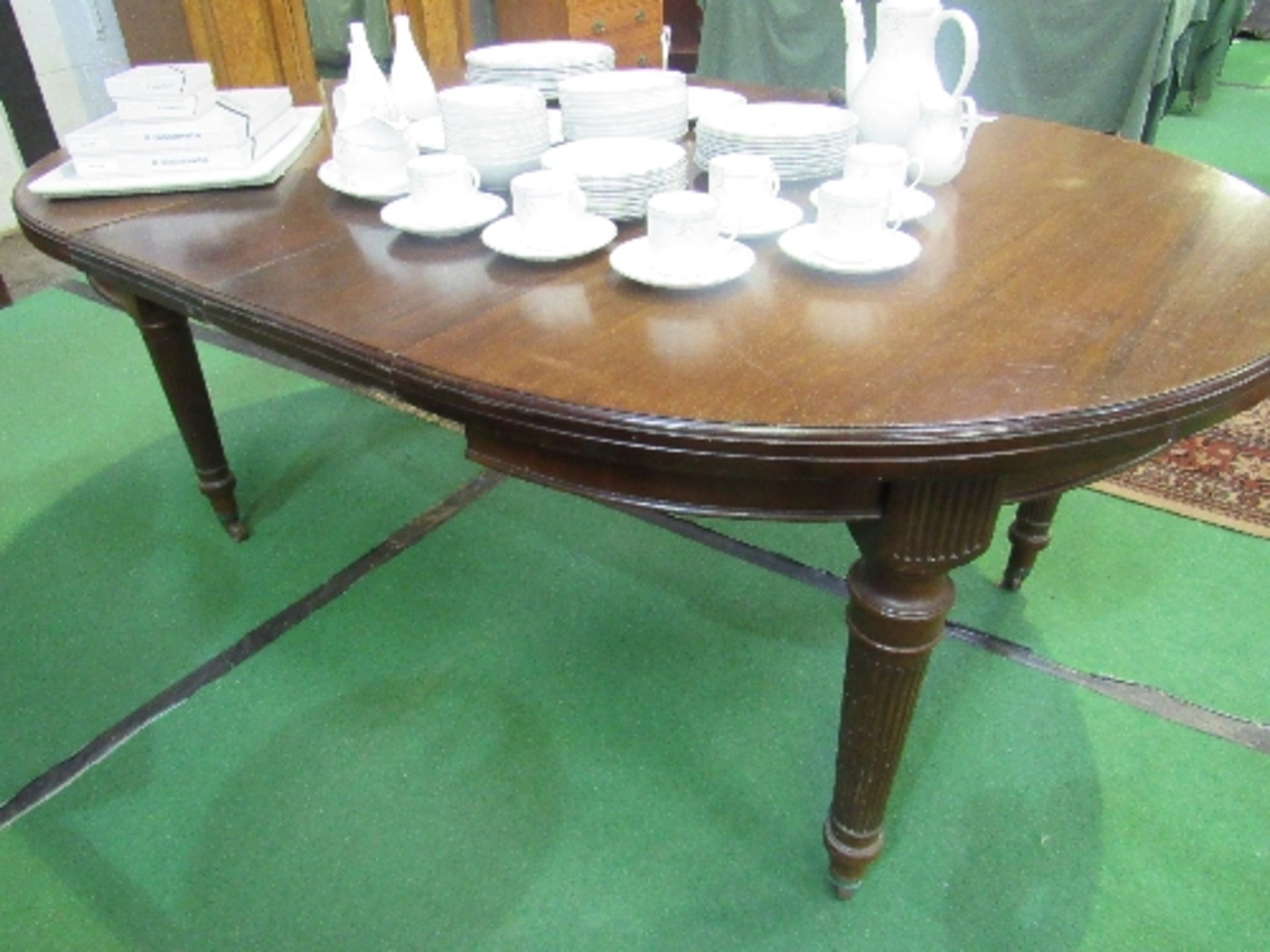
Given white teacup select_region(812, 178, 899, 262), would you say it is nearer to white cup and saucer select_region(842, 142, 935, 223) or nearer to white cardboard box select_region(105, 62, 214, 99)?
white cup and saucer select_region(842, 142, 935, 223)

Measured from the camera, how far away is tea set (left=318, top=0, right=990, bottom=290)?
0.88 m

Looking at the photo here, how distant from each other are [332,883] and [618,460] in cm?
69

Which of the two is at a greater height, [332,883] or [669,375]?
[669,375]

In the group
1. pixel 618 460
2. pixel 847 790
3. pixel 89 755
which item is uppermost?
pixel 618 460

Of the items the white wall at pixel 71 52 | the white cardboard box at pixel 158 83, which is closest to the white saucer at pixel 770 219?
the white cardboard box at pixel 158 83

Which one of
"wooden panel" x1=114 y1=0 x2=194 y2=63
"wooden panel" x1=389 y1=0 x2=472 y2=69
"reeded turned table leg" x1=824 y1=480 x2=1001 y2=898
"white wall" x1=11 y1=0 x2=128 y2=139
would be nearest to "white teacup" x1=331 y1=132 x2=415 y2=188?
"reeded turned table leg" x1=824 y1=480 x2=1001 y2=898

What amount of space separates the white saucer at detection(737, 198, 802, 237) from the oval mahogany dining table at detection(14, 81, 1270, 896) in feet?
0.07

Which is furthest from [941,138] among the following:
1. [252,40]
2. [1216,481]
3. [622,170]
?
[252,40]

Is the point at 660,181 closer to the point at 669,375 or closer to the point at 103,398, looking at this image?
the point at 669,375

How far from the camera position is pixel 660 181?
1047 millimetres

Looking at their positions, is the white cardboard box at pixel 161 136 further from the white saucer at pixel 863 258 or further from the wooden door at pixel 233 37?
the wooden door at pixel 233 37

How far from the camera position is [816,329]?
2.67 feet

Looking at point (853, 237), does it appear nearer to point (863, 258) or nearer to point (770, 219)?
point (863, 258)

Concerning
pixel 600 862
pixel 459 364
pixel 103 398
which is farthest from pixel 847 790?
pixel 103 398
